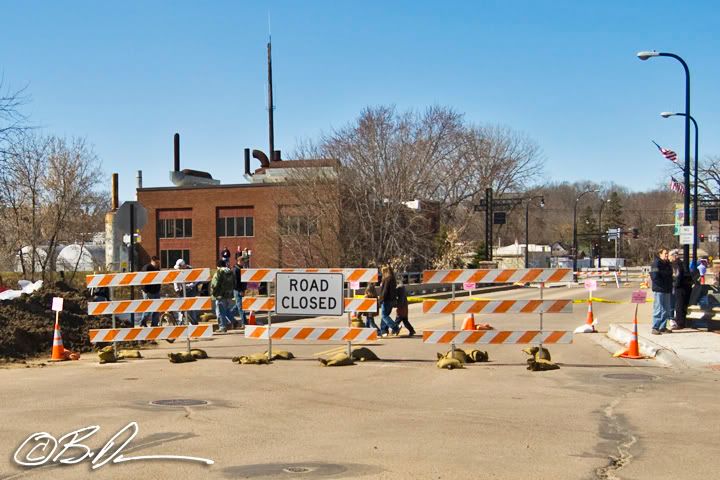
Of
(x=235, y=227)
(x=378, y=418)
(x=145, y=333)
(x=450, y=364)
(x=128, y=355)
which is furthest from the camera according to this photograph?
(x=235, y=227)

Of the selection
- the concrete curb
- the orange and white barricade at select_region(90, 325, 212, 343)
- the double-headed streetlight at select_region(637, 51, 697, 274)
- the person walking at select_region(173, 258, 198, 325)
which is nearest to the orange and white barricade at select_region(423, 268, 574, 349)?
the concrete curb

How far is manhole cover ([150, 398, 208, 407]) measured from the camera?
10273mm

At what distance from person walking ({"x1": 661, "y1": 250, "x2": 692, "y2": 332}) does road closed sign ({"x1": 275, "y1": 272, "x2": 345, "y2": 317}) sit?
9144 mm

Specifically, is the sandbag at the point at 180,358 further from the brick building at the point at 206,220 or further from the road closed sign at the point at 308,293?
the brick building at the point at 206,220

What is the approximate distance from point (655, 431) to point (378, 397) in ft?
12.0

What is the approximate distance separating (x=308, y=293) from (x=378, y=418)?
577cm

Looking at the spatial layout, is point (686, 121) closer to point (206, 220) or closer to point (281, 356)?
point (281, 356)

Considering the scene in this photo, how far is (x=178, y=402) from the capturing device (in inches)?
415

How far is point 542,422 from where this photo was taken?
9.24m

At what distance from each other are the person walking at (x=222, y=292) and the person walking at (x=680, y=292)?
10.8m

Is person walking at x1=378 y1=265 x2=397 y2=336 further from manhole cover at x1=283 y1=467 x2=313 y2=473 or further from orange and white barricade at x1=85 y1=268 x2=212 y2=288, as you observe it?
manhole cover at x1=283 y1=467 x2=313 y2=473

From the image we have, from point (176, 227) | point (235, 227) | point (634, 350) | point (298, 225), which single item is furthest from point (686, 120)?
point (176, 227)

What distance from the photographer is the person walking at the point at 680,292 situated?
19984 mm

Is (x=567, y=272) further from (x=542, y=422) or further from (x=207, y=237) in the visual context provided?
(x=207, y=237)
